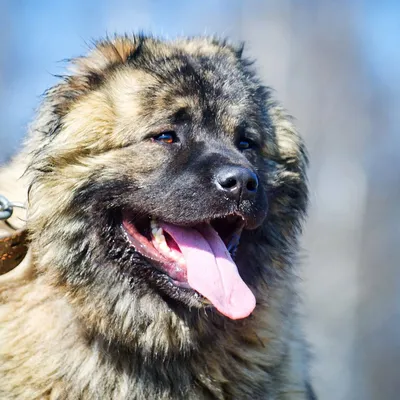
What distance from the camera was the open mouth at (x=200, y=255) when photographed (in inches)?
120

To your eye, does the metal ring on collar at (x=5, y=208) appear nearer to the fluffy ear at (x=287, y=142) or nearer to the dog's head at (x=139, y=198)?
the dog's head at (x=139, y=198)

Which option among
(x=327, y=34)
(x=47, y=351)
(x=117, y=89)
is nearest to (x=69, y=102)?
(x=117, y=89)

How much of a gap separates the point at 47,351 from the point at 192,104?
47.3 inches

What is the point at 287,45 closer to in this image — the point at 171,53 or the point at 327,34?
the point at 327,34

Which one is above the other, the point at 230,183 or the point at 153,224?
the point at 230,183

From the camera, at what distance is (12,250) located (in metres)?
3.16

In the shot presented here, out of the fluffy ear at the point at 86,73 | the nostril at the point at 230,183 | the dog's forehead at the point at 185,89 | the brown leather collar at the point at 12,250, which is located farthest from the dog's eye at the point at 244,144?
the brown leather collar at the point at 12,250

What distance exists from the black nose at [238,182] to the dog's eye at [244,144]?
1.44 feet

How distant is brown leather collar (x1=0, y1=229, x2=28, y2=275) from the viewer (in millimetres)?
3127

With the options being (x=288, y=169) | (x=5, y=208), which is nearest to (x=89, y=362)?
(x=5, y=208)

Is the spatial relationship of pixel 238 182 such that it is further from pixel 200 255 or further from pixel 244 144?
pixel 244 144

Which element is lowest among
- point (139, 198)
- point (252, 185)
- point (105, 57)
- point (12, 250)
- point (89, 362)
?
point (89, 362)

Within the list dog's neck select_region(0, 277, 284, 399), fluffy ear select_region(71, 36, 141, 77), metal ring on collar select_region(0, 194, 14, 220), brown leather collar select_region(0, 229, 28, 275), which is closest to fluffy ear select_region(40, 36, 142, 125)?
fluffy ear select_region(71, 36, 141, 77)

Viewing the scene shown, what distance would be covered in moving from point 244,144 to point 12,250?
1133 mm
